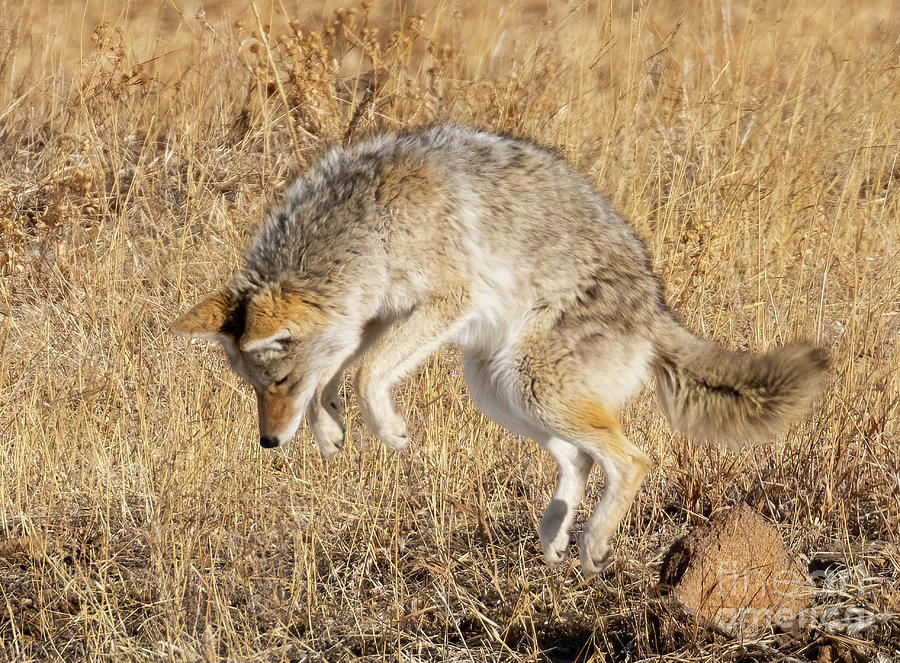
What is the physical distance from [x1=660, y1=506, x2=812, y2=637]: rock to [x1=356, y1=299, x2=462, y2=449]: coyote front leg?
1183 millimetres

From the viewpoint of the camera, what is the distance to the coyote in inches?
163

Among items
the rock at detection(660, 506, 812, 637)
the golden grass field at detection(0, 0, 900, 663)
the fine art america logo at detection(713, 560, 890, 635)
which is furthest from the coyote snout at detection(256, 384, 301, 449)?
the fine art america logo at detection(713, 560, 890, 635)

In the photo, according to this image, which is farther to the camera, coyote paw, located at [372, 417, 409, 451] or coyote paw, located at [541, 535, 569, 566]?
coyote paw, located at [541, 535, 569, 566]

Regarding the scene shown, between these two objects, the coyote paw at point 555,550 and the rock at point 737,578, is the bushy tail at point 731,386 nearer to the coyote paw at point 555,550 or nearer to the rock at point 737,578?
the rock at point 737,578

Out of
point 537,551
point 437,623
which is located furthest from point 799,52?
point 437,623

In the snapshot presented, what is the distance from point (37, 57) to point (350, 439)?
550 cm

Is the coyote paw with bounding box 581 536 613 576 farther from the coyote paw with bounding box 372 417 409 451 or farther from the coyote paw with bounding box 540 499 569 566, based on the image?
the coyote paw with bounding box 372 417 409 451

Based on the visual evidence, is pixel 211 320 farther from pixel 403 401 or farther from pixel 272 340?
pixel 403 401

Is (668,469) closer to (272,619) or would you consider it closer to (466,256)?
(466,256)

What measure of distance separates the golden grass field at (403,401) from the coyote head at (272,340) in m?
0.59

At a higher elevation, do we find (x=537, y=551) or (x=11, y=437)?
(x=537, y=551)

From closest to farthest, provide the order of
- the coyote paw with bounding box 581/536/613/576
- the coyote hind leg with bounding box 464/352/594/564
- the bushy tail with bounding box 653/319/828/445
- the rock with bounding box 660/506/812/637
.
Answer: the rock with bounding box 660/506/812/637, the bushy tail with bounding box 653/319/828/445, the coyote paw with bounding box 581/536/613/576, the coyote hind leg with bounding box 464/352/594/564

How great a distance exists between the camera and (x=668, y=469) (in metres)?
4.91

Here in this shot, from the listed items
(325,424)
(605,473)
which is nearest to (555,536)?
(605,473)
